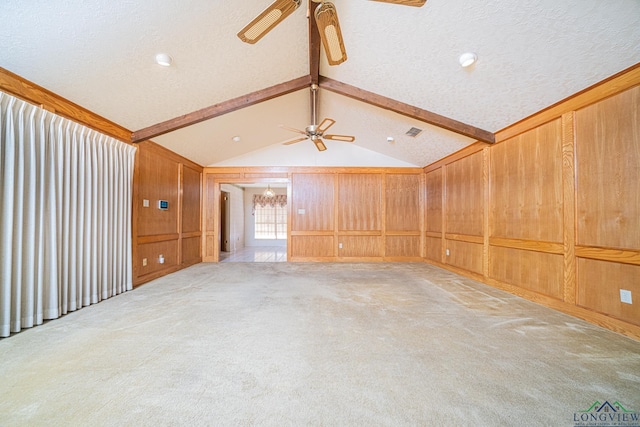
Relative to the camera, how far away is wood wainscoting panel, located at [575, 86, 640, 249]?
216 centimetres

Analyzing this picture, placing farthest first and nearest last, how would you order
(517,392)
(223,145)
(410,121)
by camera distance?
(223,145), (410,121), (517,392)

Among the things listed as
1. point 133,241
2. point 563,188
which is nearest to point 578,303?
point 563,188

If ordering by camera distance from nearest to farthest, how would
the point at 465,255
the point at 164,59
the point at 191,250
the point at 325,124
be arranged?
the point at 164,59 → the point at 325,124 → the point at 465,255 → the point at 191,250

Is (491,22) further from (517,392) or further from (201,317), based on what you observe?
(201,317)

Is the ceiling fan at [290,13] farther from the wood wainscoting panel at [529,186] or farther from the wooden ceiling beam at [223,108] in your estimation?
the wood wainscoting panel at [529,186]

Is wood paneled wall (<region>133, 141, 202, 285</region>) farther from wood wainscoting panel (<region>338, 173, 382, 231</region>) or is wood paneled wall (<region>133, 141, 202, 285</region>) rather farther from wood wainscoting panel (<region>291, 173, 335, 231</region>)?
wood wainscoting panel (<region>338, 173, 382, 231</region>)

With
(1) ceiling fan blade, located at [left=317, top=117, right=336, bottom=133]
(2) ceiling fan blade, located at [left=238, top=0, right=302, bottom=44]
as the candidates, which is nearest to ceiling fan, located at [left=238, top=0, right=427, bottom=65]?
(2) ceiling fan blade, located at [left=238, top=0, right=302, bottom=44]

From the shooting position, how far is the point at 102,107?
3123 millimetres

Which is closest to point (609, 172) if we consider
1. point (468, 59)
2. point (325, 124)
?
point (468, 59)

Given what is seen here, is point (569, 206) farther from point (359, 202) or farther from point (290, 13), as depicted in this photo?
point (359, 202)

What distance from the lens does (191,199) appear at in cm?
581

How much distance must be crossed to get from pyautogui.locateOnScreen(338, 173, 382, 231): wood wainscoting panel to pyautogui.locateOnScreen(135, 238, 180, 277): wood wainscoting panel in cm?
386

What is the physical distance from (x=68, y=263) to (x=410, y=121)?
5406mm

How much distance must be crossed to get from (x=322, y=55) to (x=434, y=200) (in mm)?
4224
